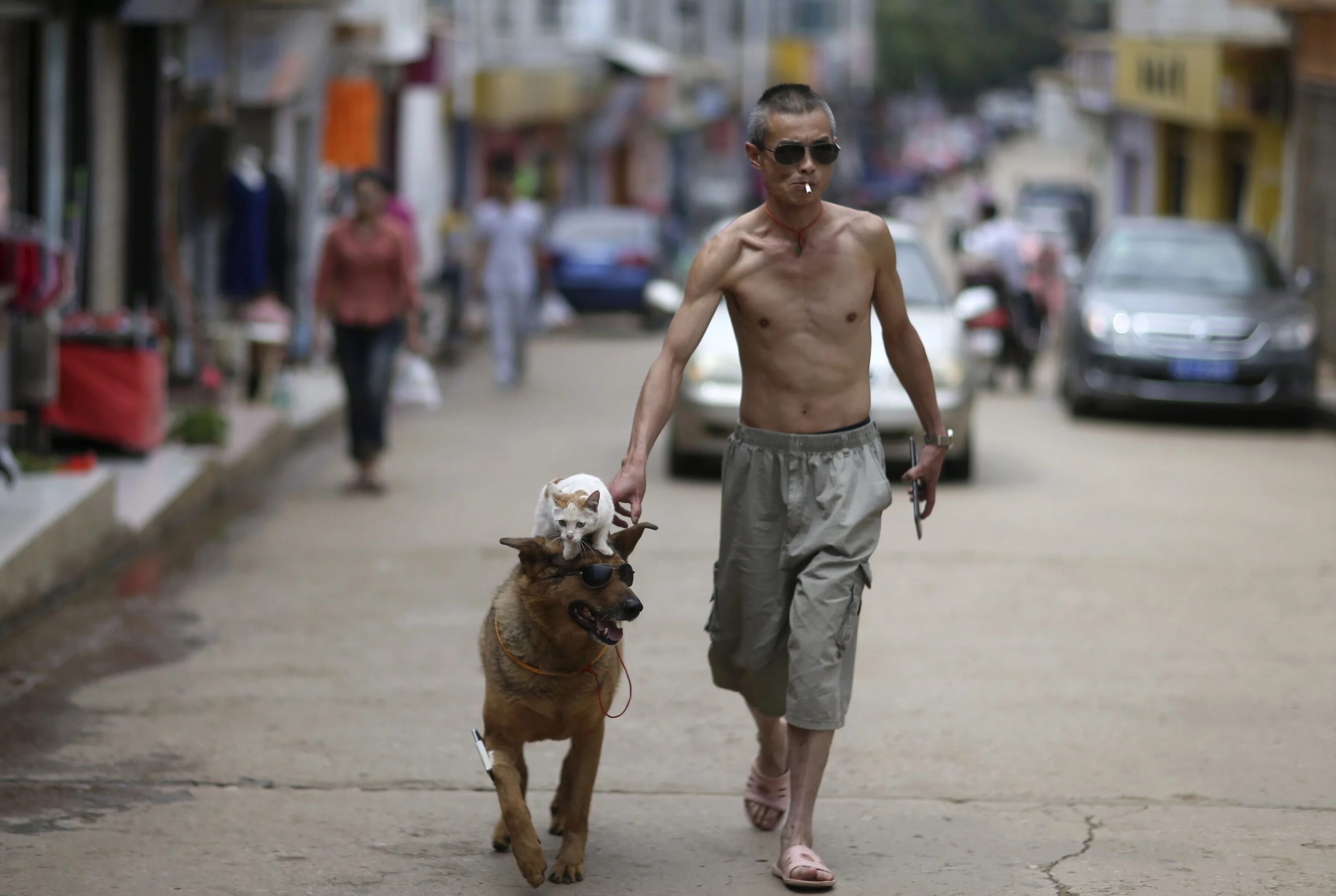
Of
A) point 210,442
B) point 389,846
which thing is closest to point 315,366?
point 210,442

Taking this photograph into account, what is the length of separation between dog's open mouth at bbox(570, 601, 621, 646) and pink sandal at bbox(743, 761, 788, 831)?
3.22 feet

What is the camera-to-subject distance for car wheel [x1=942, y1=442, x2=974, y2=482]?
43.3 feet

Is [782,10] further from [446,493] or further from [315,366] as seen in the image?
[446,493]

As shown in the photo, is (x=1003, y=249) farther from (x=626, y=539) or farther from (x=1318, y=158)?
(x=626, y=539)

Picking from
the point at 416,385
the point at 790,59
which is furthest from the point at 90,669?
the point at 790,59

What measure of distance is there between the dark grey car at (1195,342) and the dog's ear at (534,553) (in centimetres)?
→ 1187

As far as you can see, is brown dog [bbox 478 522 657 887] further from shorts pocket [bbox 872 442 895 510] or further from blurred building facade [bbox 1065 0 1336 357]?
blurred building facade [bbox 1065 0 1336 357]

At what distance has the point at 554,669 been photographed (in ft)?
16.9

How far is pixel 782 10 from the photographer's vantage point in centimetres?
7712

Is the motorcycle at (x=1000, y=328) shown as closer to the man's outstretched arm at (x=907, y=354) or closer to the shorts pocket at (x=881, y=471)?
the man's outstretched arm at (x=907, y=354)

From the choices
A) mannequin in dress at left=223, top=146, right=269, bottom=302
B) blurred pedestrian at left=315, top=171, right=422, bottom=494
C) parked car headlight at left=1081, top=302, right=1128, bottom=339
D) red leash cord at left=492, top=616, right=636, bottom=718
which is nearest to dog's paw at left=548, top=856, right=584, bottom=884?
red leash cord at left=492, top=616, right=636, bottom=718

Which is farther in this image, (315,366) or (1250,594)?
(315,366)

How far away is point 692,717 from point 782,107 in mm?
2525

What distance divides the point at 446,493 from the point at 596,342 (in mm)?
14007
